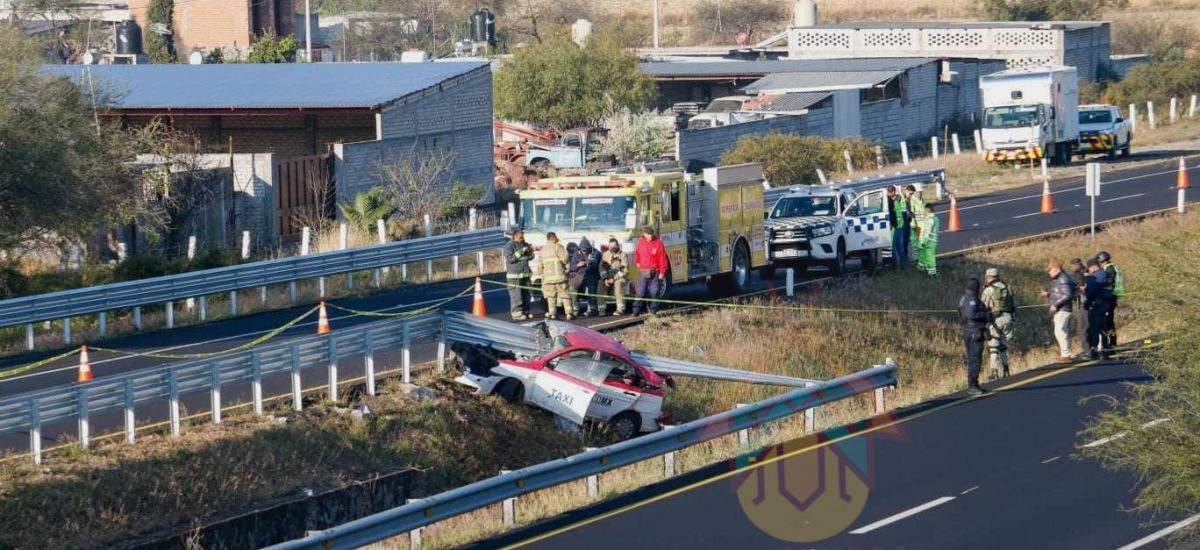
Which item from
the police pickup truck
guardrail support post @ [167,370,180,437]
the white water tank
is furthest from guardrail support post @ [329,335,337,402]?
the white water tank

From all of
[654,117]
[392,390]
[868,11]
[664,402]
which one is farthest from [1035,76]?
[868,11]

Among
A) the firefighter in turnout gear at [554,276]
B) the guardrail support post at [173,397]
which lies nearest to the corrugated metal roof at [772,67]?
the firefighter in turnout gear at [554,276]

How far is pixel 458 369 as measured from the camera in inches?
869

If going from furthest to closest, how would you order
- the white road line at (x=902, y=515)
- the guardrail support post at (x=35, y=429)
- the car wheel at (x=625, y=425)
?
the car wheel at (x=625, y=425) < the guardrail support post at (x=35, y=429) < the white road line at (x=902, y=515)

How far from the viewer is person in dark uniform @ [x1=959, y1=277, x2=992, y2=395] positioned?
2064cm

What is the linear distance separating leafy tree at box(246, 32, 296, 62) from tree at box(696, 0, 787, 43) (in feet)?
165

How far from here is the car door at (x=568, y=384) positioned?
20703mm

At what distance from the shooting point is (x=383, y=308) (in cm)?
2748

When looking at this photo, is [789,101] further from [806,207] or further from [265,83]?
[806,207]

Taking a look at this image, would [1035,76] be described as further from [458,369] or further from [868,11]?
[868,11]

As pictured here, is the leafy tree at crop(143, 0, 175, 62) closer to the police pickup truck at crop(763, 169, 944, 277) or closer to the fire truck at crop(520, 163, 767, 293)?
the police pickup truck at crop(763, 169, 944, 277)

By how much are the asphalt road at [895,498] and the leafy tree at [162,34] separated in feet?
191

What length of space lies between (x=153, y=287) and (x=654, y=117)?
2947 centimetres

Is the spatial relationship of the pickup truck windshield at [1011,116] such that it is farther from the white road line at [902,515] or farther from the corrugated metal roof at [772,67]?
the white road line at [902,515]
